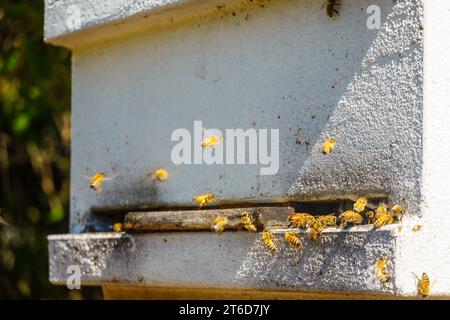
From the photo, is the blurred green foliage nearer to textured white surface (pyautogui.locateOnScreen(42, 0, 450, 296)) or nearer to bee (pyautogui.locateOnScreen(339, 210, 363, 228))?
textured white surface (pyautogui.locateOnScreen(42, 0, 450, 296))

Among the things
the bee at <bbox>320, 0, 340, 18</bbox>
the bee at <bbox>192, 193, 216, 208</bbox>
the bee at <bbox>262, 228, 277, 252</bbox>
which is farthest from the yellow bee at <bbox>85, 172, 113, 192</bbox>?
the bee at <bbox>320, 0, 340, 18</bbox>

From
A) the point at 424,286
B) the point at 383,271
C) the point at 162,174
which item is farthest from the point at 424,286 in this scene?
the point at 162,174

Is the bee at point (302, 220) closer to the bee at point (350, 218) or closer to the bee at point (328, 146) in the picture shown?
the bee at point (350, 218)

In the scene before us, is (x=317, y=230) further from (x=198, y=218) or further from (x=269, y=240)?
(x=198, y=218)

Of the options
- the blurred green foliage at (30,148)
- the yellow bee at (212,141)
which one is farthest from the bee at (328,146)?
the blurred green foliage at (30,148)

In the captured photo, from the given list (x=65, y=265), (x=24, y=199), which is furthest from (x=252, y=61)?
(x=24, y=199)

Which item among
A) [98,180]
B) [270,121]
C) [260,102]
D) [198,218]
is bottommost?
[198,218]

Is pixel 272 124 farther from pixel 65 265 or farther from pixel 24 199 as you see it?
pixel 24 199
